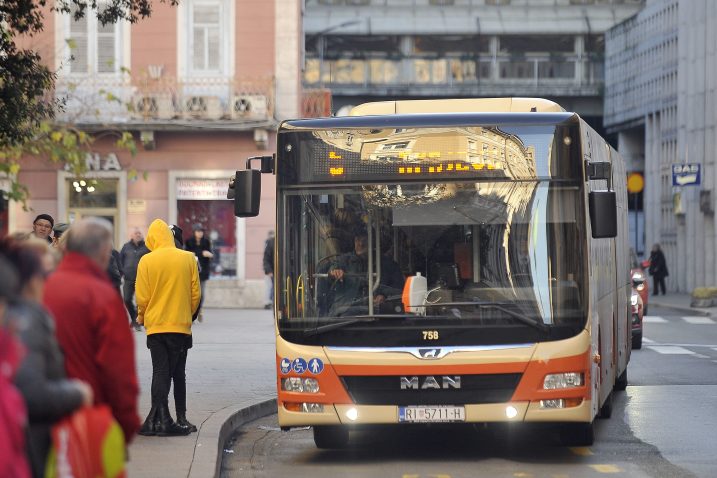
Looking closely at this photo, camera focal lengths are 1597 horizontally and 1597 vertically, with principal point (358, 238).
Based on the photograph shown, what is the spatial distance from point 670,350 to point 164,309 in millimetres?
13522

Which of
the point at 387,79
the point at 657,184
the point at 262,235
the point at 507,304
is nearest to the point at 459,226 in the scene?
the point at 507,304

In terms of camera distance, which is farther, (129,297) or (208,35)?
(208,35)

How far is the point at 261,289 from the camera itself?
33.8 metres

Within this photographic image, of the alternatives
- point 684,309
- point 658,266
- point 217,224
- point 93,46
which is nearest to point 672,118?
point 658,266

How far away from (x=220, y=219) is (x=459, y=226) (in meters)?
22.8

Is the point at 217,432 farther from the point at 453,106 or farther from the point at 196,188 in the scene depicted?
the point at 196,188

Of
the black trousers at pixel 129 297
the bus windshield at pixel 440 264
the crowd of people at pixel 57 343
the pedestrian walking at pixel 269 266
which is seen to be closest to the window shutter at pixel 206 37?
the pedestrian walking at pixel 269 266

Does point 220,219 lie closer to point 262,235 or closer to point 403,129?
point 262,235

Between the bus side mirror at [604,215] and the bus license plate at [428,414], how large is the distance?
1618 mm

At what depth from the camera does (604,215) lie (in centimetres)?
1134

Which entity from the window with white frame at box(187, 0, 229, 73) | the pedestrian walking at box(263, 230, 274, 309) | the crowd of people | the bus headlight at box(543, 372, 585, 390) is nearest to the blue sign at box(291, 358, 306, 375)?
the bus headlight at box(543, 372, 585, 390)

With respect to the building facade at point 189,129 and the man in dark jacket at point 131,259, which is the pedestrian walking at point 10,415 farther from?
the building facade at point 189,129

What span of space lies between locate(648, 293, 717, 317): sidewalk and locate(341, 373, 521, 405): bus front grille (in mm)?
24025

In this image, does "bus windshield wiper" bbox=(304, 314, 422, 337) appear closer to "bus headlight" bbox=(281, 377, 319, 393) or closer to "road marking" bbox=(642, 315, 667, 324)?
"bus headlight" bbox=(281, 377, 319, 393)
